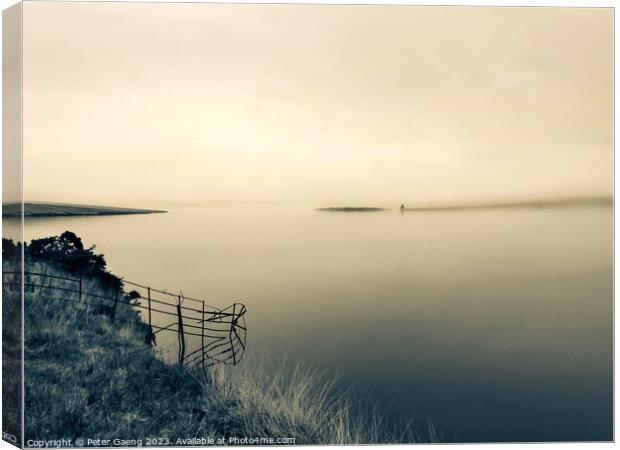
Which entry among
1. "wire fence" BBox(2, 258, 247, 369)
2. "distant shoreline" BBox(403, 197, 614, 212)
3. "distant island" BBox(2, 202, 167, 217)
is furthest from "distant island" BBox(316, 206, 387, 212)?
"distant island" BBox(2, 202, 167, 217)

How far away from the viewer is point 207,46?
667cm

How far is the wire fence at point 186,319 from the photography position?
668 cm

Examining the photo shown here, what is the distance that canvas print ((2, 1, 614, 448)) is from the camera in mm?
6582

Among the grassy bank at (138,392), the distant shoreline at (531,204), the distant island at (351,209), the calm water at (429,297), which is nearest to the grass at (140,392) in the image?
the grassy bank at (138,392)

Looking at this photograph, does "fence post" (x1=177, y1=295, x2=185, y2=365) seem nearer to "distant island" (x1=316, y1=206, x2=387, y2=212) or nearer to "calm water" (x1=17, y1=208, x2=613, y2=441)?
"calm water" (x1=17, y1=208, x2=613, y2=441)

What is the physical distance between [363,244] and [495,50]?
1.88m

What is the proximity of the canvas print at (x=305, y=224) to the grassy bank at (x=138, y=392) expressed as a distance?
0.7 inches

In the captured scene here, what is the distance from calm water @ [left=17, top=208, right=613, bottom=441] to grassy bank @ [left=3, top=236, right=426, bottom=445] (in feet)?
0.76

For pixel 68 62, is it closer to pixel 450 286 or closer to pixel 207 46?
pixel 207 46

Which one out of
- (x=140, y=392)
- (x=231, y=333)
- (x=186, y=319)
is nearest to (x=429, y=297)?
(x=231, y=333)

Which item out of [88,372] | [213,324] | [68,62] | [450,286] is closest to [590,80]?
[450,286]

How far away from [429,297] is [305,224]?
116 cm

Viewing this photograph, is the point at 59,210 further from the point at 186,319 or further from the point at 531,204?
the point at 531,204

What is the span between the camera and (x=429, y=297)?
6.86 m
